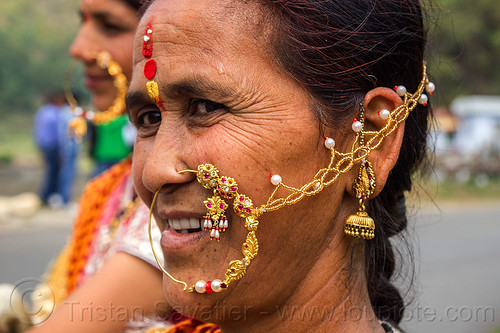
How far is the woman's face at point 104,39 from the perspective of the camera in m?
2.81

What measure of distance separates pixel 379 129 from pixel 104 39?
1800mm

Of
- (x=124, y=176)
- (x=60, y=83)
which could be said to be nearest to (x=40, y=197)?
(x=60, y=83)

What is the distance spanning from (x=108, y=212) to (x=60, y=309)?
836 mm

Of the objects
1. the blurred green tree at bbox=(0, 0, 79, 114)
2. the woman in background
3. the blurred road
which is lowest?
the blurred road

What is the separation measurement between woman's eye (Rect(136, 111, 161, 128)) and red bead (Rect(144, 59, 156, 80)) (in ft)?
0.49

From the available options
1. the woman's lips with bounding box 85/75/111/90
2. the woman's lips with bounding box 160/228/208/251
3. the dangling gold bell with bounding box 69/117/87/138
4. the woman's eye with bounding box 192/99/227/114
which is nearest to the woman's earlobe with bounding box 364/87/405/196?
the woman's eye with bounding box 192/99/227/114

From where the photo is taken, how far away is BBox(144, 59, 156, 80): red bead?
1.60m

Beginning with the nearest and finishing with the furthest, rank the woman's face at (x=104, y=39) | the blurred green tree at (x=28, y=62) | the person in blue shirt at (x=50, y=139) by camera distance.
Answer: the woman's face at (x=104, y=39) → the person in blue shirt at (x=50, y=139) → the blurred green tree at (x=28, y=62)

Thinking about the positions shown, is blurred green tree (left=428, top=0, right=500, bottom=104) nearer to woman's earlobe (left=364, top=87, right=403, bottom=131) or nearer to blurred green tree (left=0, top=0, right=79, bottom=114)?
blurred green tree (left=0, top=0, right=79, bottom=114)

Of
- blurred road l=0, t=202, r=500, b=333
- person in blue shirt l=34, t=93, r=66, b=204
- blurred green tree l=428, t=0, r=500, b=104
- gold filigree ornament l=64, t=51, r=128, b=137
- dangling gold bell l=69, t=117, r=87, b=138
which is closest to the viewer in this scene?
gold filigree ornament l=64, t=51, r=128, b=137

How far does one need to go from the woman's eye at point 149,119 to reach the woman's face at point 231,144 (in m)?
0.12

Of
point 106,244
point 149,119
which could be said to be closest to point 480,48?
point 106,244

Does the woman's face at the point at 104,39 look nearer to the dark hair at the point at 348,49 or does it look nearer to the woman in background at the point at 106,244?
the woman in background at the point at 106,244

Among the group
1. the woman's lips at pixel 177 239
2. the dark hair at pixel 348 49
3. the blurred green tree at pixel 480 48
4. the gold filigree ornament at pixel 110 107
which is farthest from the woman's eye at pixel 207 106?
the blurred green tree at pixel 480 48
